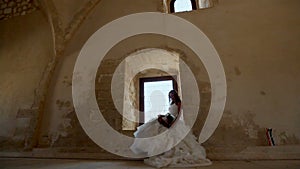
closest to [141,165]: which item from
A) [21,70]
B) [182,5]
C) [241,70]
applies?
[241,70]

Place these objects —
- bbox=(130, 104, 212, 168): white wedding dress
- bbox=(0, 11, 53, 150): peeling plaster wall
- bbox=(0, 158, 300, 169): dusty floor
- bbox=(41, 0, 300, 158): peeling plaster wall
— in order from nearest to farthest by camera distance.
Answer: bbox=(0, 158, 300, 169): dusty floor, bbox=(130, 104, 212, 168): white wedding dress, bbox=(41, 0, 300, 158): peeling plaster wall, bbox=(0, 11, 53, 150): peeling plaster wall

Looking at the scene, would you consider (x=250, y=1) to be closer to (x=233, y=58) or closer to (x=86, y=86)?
(x=233, y=58)

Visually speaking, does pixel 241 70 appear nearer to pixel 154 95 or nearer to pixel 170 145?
pixel 170 145

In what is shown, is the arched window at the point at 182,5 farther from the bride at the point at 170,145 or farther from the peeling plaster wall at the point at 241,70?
the bride at the point at 170,145

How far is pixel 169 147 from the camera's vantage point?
264 cm

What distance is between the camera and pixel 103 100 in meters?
3.94

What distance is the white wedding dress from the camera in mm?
2432

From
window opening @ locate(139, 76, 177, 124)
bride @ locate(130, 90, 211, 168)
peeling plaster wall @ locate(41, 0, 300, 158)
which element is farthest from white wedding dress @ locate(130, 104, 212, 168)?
window opening @ locate(139, 76, 177, 124)

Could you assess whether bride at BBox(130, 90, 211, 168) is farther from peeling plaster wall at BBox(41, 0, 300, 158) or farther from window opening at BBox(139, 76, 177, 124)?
window opening at BBox(139, 76, 177, 124)

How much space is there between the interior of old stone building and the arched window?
1.4 inches

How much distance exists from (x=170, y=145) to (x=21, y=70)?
4370 millimetres

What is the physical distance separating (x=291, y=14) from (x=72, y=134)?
16.6ft

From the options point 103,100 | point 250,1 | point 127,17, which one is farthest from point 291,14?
point 103,100

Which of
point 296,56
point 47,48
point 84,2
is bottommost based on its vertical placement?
point 296,56
